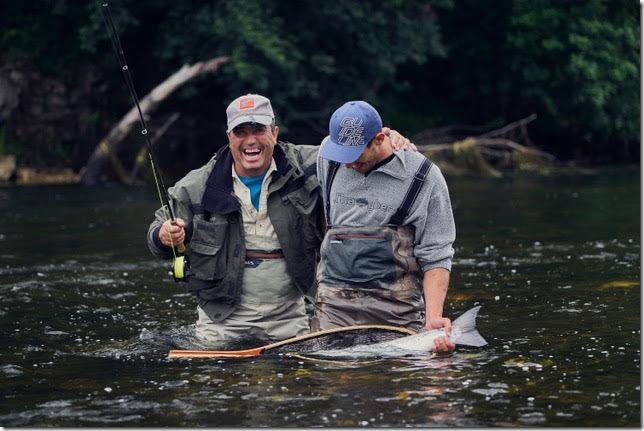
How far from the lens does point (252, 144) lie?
7680mm

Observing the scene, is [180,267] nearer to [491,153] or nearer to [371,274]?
[371,274]

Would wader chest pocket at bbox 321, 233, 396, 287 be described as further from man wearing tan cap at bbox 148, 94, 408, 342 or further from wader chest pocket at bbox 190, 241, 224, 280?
wader chest pocket at bbox 190, 241, 224, 280

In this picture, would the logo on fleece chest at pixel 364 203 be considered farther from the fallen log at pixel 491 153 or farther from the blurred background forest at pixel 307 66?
the fallen log at pixel 491 153

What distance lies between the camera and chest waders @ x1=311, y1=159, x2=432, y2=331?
7387 mm

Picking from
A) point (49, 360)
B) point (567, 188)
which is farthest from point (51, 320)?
point (567, 188)

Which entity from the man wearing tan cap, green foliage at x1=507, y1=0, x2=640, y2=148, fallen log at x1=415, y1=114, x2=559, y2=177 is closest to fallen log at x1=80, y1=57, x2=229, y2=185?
fallen log at x1=415, y1=114, x2=559, y2=177

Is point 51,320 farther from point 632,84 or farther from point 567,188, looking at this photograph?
point 632,84

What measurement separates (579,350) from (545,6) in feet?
84.3

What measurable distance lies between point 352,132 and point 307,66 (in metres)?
21.1

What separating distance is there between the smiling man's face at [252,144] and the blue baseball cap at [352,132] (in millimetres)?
579

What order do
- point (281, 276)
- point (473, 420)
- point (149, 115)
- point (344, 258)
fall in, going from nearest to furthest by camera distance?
point (473, 420), point (344, 258), point (281, 276), point (149, 115)

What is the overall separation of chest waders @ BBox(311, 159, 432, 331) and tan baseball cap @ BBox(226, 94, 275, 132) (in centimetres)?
46

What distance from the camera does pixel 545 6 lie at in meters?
32.9

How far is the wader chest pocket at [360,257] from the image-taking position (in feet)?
24.2
